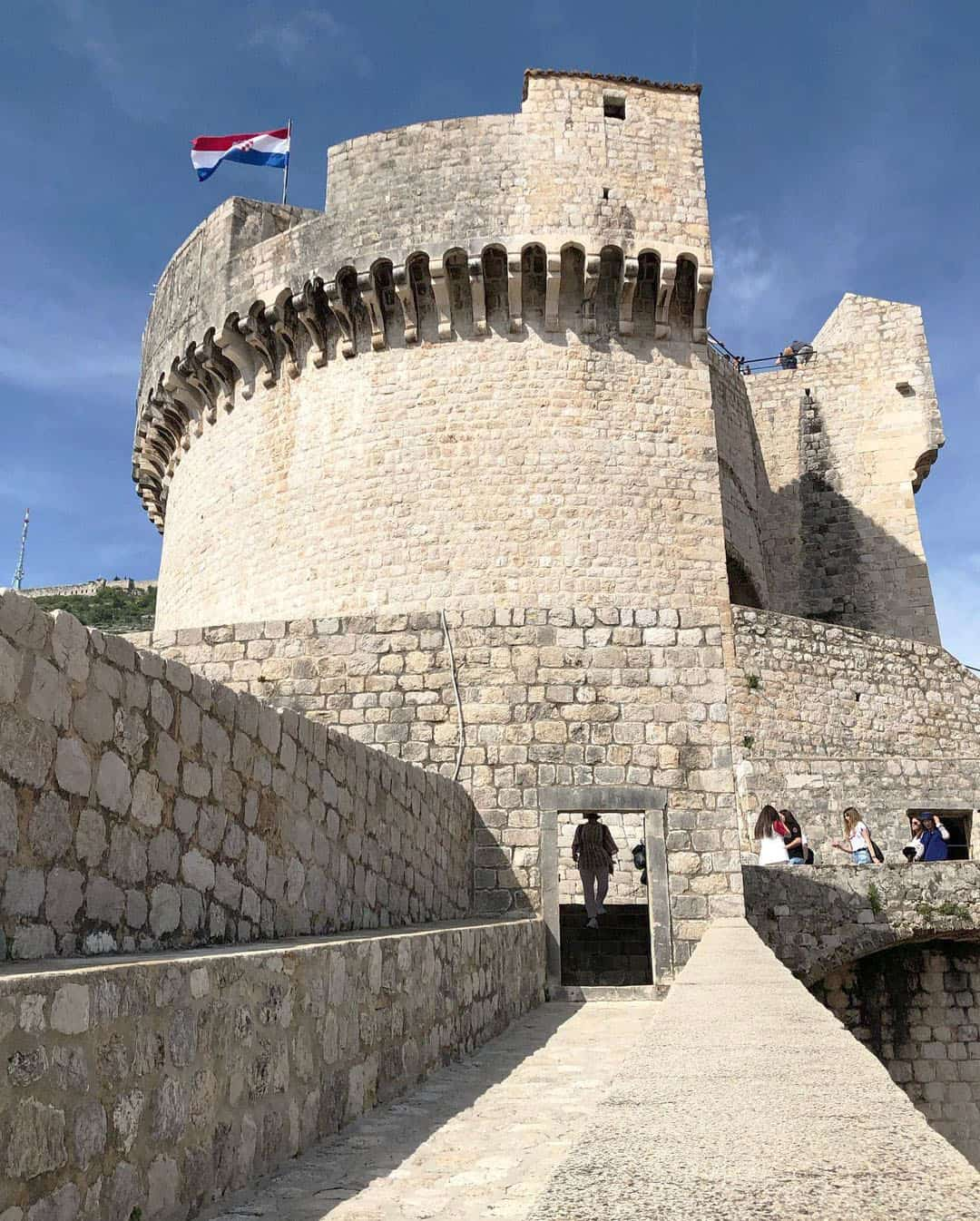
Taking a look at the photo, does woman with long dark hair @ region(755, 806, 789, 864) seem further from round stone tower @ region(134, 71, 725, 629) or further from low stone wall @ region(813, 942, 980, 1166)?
round stone tower @ region(134, 71, 725, 629)

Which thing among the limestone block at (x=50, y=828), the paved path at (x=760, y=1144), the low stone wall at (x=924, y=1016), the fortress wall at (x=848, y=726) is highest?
the fortress wall at (x=848, y=726)

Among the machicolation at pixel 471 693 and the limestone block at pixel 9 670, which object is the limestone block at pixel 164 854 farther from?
the limestone block at pixel 9 670

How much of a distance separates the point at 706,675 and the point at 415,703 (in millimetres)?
2010

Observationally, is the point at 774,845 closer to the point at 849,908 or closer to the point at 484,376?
the point at 849,908

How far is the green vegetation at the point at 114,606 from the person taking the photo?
2090 inches

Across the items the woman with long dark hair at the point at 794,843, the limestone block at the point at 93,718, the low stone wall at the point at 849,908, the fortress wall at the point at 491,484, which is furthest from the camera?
the fortress wall at the point at 491,484

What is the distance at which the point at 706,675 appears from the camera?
7.09m

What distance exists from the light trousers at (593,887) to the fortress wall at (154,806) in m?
3.77

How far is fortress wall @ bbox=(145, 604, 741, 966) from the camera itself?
7004 millimetres

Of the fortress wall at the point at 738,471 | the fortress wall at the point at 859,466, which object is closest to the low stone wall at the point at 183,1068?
the fortress wall at the point at 738,471

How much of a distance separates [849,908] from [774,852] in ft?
2.68

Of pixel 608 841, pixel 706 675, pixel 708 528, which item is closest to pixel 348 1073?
pixel 706 675

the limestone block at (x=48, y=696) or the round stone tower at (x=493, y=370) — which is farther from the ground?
the round stone tower at (x=493, y=370)

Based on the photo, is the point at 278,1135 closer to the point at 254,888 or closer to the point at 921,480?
the point at 254,888
